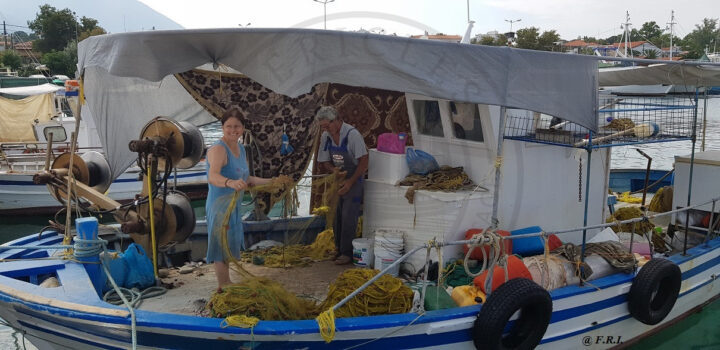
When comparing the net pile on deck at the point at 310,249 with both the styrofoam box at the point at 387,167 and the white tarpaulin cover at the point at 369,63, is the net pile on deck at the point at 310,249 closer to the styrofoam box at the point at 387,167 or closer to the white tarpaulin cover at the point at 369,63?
the styrofoam box at the point at 387,167

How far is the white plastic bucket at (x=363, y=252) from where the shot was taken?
19.7 ft

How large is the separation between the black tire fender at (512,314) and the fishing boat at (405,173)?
0.04ft

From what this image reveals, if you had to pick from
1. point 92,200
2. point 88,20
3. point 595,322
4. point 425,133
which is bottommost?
point 595,322

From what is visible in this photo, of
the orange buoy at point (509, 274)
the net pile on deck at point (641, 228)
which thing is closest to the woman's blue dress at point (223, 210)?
the orange buoy at point (509, 274)

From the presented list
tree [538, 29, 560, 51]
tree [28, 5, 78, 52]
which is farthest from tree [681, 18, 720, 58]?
tree [28, 5, 78, 52]

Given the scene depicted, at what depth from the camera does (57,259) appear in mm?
4910

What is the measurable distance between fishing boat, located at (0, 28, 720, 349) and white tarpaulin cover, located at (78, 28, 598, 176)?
1 centimetres

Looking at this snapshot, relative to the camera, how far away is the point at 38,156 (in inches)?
638

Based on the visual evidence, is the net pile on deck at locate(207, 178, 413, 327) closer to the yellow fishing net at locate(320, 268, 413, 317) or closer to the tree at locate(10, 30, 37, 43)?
the yellow fishing net at locate(320, 268, 413, 317)

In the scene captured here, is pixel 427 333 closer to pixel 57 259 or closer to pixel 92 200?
pixel 57 259

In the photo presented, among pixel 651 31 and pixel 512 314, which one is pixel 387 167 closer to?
pixel 512 314

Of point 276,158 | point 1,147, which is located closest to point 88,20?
point 1,147

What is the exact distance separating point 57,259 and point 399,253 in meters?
3.07

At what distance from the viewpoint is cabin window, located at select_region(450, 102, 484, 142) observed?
5934 mm
